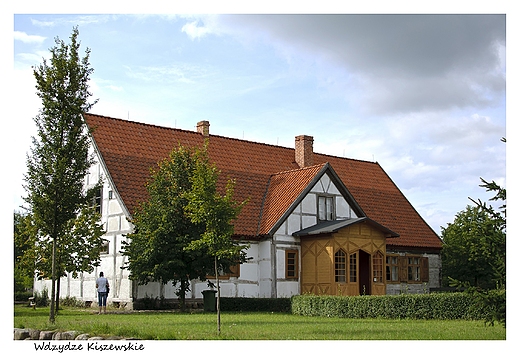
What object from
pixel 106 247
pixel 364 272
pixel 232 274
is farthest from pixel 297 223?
pixel 106 247

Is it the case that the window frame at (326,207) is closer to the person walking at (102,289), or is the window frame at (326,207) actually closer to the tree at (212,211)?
the person walking at (102,289)

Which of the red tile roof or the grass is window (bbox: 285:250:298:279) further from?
the grass

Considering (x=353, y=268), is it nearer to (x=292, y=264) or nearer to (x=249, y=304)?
(x=292, y=264)

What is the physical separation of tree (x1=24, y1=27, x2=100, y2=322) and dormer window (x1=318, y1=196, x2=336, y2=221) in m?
14.4

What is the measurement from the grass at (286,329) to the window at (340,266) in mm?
7932

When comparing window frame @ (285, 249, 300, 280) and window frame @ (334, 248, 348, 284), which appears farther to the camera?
window frame @ (285, 249, 300, 280)

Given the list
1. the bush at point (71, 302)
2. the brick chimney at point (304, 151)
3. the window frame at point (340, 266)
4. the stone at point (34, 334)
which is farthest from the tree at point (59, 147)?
the brick chimney at point (304, 151)

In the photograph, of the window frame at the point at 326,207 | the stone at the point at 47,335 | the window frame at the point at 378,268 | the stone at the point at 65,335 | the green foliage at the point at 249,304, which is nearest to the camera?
the stone at the point at 65,335

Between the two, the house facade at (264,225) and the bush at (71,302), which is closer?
the house facade at (264,225)

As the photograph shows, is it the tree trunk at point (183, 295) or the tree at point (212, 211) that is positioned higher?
the tree at point (212, 211)

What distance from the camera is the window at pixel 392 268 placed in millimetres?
36344

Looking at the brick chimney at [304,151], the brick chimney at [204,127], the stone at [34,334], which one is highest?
the brick chimney at [204,127]

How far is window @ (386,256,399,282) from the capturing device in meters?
36.3

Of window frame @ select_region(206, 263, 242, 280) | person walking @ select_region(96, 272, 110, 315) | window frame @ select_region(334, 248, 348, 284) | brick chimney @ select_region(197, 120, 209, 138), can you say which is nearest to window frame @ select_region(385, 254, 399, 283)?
window frame @ select_region(334, 248, 348, 284)
